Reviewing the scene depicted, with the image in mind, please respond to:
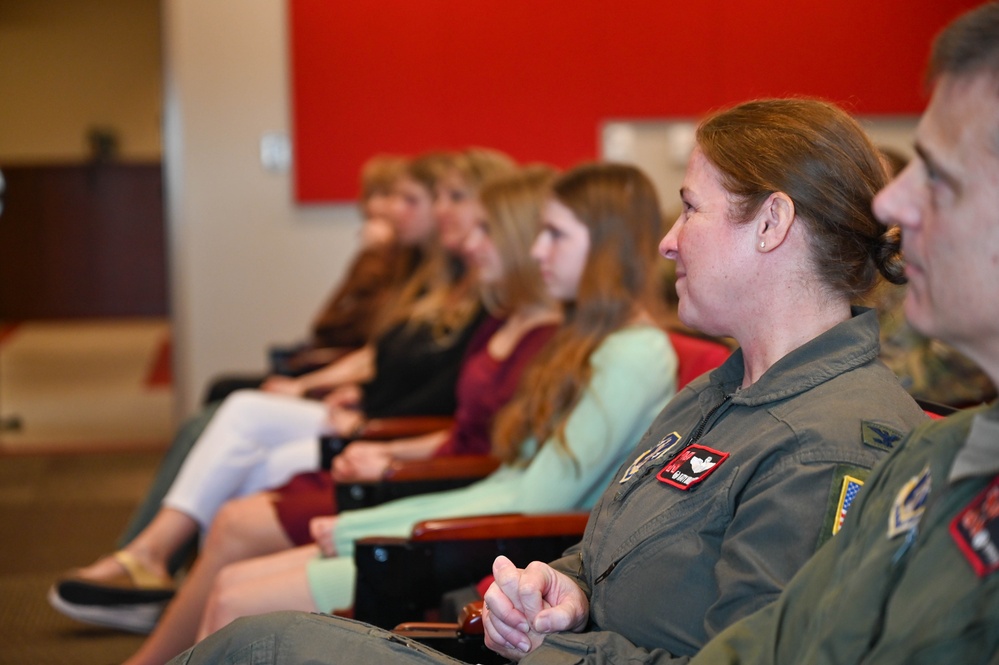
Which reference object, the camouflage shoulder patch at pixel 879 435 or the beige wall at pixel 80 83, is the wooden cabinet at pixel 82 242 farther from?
the camouflage shoulder patch at pixel 879 435

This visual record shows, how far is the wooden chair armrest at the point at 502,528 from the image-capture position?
1930mm

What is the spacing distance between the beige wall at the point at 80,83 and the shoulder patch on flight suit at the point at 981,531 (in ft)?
35.0

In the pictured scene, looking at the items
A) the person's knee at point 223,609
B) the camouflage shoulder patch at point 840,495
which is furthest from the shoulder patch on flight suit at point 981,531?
the person's knee at point 223,609

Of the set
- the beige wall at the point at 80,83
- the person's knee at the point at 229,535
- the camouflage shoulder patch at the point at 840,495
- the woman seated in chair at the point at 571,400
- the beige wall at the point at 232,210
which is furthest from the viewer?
the beige wall at the point at 80,83

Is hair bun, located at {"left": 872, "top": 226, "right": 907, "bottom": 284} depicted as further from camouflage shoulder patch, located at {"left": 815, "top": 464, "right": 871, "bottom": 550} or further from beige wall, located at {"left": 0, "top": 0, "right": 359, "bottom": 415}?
Result: beige wall, located at {"left": 0, "top": 0, "right": 359, "bottom": 415}

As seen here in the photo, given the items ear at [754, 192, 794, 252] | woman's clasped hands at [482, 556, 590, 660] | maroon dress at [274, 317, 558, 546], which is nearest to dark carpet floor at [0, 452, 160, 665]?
maroon dress at [274, 317, 558, 546]

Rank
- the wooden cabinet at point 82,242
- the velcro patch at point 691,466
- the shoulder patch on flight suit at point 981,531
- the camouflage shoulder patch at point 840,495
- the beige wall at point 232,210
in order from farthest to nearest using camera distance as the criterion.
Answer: the wooden cabinet at point 82,242 < the beige wall at point 232,210 < the velcro patch at point 691,466 < the camouflage shoulder patch at point 840,495 < the shoulder patch on flight suit at point 981,531

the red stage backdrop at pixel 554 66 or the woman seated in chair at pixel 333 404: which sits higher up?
the red stage backdrop at pixel 554 66

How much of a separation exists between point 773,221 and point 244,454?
2.07 meters

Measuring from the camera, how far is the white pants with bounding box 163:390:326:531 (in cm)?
296

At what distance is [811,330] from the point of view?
140 cm

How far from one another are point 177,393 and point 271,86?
1.62m

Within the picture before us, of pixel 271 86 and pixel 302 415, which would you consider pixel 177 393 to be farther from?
pixel 302 415

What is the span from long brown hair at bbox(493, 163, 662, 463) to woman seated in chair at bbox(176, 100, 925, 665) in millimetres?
680
